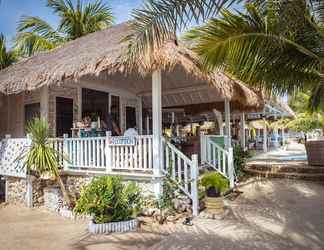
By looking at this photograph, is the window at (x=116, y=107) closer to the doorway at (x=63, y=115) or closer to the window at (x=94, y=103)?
the window at (x=94, y=103)

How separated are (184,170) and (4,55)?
485 inches

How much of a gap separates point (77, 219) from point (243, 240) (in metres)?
3.44

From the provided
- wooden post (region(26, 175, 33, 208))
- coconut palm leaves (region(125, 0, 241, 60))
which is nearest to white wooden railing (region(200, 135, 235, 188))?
wooden post (region(26, 175, 33, 208))

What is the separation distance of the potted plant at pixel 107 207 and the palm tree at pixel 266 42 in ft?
9.42

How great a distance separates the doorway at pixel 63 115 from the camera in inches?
340

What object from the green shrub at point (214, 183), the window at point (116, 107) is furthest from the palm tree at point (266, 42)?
the window at point (116, 107)

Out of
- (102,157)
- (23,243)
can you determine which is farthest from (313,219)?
(23,243)

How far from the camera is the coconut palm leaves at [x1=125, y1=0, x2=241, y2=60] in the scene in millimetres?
3611

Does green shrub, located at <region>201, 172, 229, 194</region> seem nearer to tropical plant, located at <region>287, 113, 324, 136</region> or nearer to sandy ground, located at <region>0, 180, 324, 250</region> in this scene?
sandy ground, located at <region>0, 180, 324, 250</region>

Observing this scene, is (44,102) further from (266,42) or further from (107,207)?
(266,42)

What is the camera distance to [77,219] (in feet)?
20.1

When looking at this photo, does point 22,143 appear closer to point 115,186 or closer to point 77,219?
point 77,219

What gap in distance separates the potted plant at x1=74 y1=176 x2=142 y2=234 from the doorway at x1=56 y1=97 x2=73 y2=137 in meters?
3.80

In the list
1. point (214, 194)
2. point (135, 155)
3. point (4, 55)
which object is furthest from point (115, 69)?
point (4, 55)
